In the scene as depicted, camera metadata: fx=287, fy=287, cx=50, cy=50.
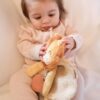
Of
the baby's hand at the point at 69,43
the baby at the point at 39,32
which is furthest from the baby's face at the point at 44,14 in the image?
the baby's hand at the point at 69,43

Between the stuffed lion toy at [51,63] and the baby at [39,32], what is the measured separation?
0.04m

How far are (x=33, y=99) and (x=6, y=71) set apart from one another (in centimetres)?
19

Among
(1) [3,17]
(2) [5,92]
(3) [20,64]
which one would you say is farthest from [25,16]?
(2) [5,92]

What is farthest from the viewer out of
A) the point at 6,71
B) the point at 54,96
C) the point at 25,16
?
the point at 25,16

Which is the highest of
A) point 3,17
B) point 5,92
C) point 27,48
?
point 3,17

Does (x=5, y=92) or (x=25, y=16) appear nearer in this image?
(x=5, y=92)

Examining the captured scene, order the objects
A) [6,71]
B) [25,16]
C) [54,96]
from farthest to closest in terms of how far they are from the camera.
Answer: [25,16], [6,71], [54,96]

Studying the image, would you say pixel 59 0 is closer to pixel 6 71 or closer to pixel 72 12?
pixel 72 12

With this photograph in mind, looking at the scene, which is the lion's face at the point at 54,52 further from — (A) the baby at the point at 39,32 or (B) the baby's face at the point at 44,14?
(B) the baby's face at the point at 44,14

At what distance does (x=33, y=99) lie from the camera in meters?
1.03

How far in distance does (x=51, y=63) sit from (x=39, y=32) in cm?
25

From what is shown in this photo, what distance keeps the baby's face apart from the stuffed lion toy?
0.17 metres

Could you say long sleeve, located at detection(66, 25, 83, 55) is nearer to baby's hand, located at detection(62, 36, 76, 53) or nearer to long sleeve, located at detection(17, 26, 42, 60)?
baby's hand, located at detection(62, 36, 76, 53)

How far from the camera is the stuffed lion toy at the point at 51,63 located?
99cm
